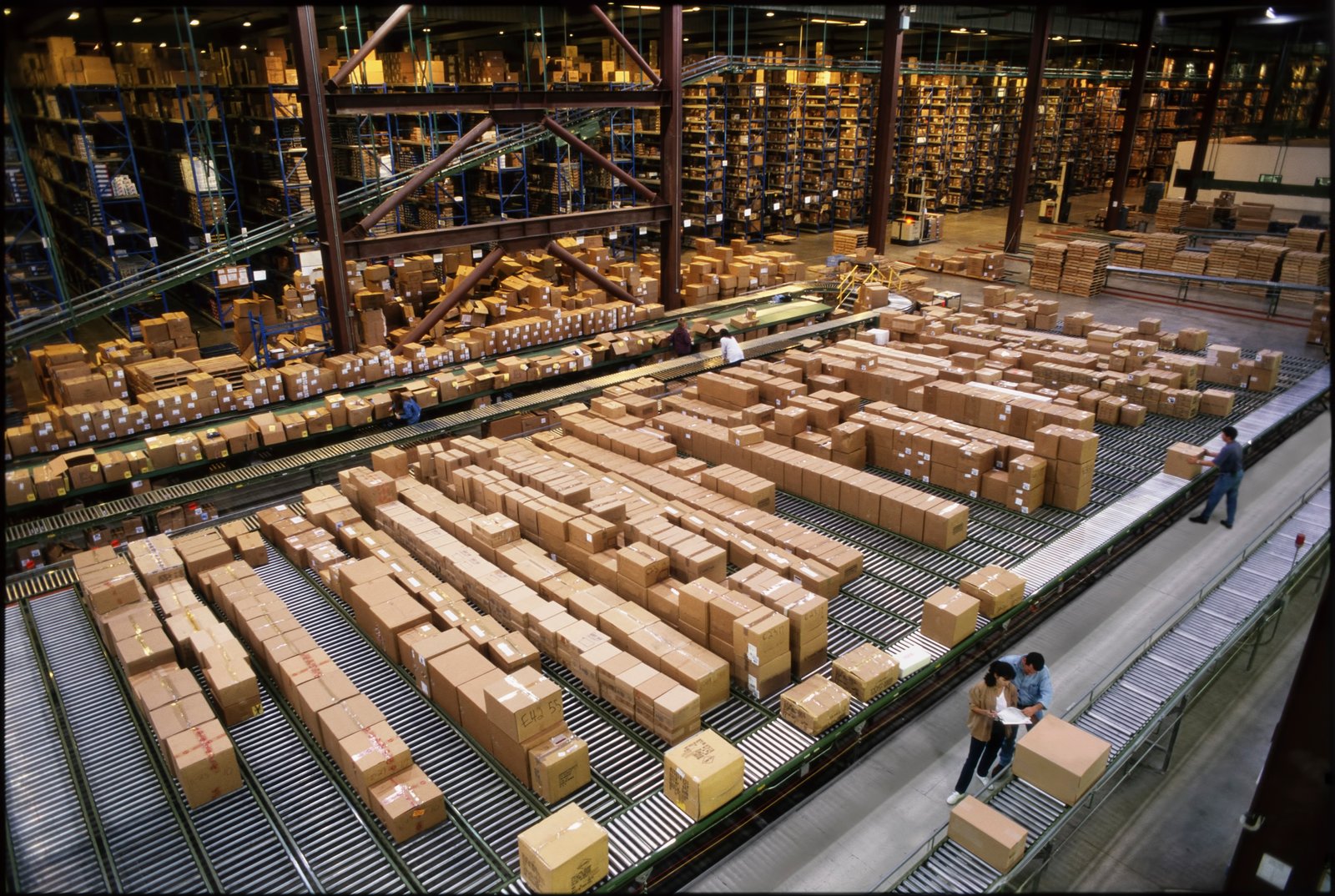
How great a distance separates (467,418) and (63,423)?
14.9 feet

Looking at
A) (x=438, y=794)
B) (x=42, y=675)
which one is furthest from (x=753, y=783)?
(x=42, y=675)

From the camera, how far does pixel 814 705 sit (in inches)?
225

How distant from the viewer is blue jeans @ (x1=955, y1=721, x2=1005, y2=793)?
550 centimetres

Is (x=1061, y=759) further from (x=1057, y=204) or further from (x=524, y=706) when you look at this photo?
(x=1057, y=204)

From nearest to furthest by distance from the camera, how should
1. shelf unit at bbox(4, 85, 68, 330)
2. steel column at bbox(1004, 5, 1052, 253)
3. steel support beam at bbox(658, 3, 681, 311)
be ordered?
shelf unit at bbox(4, 85, 68, 330), steel support beam at bbox(658, 3, 681, 311), steel column at bbox(1004, 5, 1052, 253)

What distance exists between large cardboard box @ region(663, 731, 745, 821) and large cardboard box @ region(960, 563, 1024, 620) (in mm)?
2729

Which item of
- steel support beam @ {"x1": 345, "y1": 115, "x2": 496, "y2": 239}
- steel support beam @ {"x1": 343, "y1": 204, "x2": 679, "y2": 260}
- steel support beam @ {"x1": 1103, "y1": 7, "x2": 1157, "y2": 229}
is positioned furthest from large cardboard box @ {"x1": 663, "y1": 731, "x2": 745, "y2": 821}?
steel support beam @ {"x1": 1103, "y1": 7, "x2": 1157, "y2": 229}

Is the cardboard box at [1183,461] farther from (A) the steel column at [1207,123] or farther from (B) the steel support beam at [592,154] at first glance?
(A) the steel column at [1207,123]

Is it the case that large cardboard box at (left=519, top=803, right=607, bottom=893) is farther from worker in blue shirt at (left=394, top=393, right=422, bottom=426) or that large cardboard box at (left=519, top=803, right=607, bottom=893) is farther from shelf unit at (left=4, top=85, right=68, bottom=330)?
shelf unit at (left=4, top=85, right=68, bottom=330)

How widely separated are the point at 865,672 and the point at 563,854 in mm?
2528

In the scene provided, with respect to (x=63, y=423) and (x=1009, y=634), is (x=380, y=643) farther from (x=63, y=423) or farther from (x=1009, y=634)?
(x=63, y=423)

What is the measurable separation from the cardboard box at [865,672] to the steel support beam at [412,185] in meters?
8.86

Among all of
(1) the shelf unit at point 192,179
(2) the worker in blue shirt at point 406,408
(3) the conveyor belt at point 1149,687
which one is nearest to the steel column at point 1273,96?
(3) the conveyor belt at point 1149,687

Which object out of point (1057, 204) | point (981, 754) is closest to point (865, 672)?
point (981, 754)
